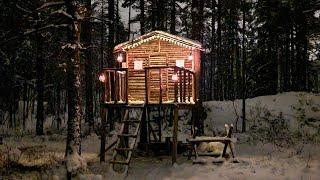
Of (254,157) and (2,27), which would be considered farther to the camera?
(2,27)

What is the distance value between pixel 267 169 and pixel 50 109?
34.1 metres

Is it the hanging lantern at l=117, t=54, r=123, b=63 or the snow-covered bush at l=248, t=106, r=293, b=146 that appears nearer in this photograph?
the hanging lantern at l=117, t=54, r=123, b=63

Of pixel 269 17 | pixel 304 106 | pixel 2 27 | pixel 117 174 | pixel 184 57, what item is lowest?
pixel 117 174

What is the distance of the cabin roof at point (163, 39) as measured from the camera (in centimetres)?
2045

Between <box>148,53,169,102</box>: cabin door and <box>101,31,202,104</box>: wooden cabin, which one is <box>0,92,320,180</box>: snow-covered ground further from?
<box>148,53,169,102</box>: cabin door

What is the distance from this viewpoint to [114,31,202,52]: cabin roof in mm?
20453

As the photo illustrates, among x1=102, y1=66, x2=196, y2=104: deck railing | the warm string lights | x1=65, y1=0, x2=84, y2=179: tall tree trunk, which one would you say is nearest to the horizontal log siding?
the warm string lights

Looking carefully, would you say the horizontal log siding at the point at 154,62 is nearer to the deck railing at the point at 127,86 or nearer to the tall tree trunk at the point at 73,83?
the deck railing at the point at 127,86

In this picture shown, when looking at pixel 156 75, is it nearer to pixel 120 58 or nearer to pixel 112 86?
pixel 120 58

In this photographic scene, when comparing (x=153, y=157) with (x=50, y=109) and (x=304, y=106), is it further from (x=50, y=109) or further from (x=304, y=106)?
(x=50, y=109)

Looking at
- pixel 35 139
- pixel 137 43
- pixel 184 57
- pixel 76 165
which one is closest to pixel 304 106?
pixel 184 57

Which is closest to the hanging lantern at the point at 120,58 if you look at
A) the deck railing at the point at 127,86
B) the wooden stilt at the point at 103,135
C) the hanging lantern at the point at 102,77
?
the deck railing at the point at 127,86

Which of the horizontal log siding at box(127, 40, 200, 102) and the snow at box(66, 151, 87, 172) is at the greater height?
the horizontal log siding at box(127, 40, 200, 102)

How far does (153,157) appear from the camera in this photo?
19.6 metres
